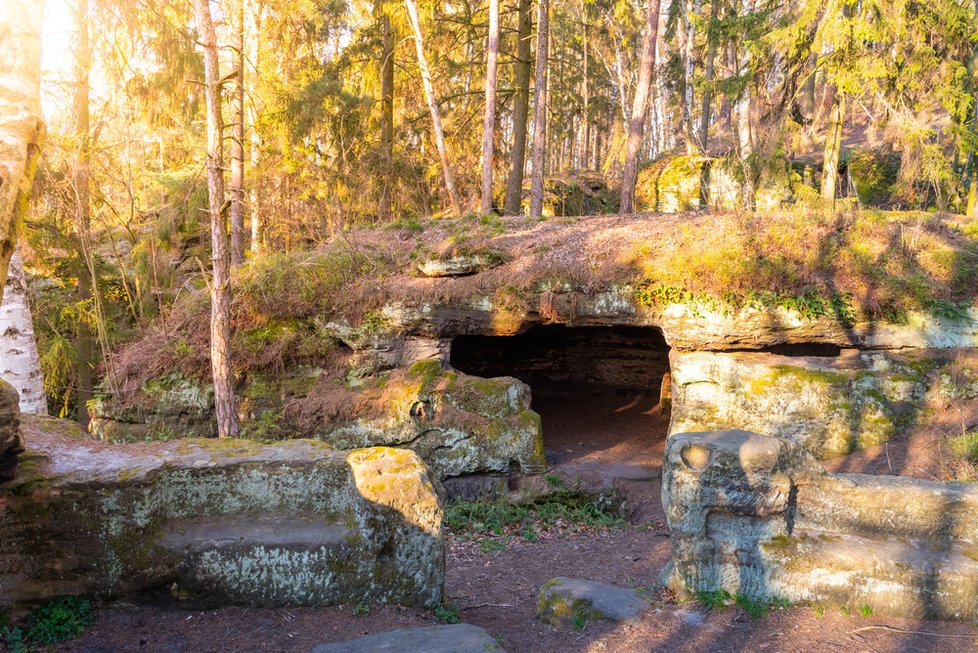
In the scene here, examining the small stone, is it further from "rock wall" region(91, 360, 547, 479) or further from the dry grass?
"rock wall" region(91, 360, 547, 479)

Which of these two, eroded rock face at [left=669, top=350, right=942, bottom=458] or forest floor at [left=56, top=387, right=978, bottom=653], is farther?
eroded rock face at [left=669, top=350, right=942, bottom=458]

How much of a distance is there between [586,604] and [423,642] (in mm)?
1773

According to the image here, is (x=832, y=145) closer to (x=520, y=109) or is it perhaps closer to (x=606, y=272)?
(x=606, y=272)

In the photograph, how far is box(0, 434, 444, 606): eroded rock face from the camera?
4555mm

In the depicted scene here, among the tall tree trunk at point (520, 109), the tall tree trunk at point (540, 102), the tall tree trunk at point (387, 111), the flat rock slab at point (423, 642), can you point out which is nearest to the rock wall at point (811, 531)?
the flat rock slab at point (423, 642)

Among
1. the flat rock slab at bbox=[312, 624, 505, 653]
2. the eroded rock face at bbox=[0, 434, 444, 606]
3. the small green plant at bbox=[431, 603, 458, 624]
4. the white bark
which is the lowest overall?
the small green plant at bbox=[431, 603, 458, 624]

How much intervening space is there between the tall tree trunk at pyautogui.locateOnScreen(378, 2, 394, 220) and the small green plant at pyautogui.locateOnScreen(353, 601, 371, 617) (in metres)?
12.6

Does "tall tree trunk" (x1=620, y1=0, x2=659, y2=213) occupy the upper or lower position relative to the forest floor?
upper

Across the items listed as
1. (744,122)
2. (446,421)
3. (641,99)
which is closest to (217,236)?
(446,421)

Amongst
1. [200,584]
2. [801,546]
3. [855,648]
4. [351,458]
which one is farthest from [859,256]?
[200,584]

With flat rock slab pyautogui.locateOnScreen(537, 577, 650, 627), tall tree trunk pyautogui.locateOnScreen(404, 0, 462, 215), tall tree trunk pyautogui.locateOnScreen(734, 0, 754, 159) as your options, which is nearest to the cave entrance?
tall tree trunk pyautogui.locateOnScreen(404, 0, 462, 215)

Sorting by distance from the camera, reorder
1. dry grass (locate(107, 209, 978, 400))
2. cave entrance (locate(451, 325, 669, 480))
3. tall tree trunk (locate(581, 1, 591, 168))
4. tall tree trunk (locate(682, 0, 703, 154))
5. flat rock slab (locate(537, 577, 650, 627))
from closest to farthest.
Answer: flat rock slab (locate(537, 577, 650, 627))
dry grass (locate(107, 209, 978, 400))
cave entrance (locate(451, 325, 669, 480))
tall tree trunk (locate(682, 0, 703, 154))
tall tree trunk (locate(581, 1, 591, 168))

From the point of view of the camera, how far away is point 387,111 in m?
16.9

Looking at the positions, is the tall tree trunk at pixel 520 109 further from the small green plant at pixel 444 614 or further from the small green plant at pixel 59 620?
the small green plant at pixel 59 620
